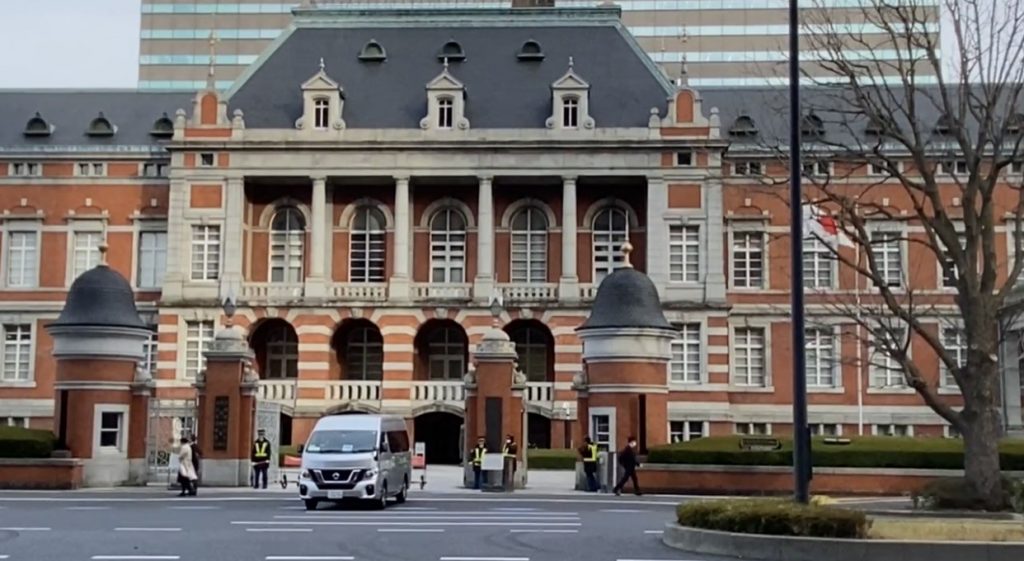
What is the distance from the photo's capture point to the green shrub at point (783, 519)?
17.1m

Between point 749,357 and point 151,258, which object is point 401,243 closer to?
point 151,258

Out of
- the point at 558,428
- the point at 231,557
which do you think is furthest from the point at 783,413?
the point at 231,557

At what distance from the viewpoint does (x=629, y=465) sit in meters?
31.8

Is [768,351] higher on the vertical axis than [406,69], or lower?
lower

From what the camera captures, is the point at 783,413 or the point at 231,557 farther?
the point at 783,413

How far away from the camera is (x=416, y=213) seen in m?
55.2

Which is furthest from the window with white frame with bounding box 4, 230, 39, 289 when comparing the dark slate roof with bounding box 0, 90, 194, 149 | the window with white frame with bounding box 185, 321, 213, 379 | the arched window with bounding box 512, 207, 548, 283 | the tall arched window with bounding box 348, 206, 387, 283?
the arched window with bounding box 512, 207, 548, 283

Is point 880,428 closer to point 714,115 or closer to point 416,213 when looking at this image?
point 714,115

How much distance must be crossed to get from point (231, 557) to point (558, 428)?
111 feet

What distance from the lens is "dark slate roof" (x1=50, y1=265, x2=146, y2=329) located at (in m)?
34.9

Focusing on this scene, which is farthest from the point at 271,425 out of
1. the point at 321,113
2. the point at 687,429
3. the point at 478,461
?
the point at 687,429

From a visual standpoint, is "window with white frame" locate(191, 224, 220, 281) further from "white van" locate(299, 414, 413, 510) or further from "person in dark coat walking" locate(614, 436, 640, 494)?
"white van" locate(299, 414, 413, 510)

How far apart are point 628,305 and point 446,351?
21.5 meters

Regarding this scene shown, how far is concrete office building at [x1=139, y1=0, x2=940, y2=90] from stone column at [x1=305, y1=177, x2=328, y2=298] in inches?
1430
